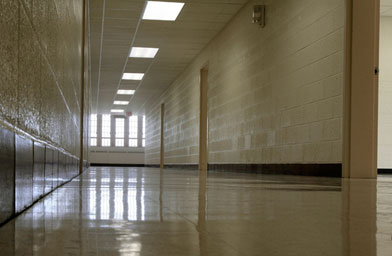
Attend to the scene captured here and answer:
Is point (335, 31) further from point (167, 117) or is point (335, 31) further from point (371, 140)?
point (167, 117)

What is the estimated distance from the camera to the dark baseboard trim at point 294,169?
18.9 ft

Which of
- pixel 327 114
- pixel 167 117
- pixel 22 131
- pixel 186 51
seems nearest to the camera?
pixel 22 131

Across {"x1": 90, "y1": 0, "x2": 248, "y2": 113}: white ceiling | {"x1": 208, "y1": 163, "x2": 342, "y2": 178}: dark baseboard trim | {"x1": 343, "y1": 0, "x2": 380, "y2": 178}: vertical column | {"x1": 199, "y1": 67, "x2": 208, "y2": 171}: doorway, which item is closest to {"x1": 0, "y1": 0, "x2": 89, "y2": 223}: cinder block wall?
{"x1": 343, "y1": 0, "x2": 380, "y2": 178}: vertical column

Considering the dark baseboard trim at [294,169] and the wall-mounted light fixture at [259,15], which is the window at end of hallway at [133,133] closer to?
the dark baseboard trim at [294,169]

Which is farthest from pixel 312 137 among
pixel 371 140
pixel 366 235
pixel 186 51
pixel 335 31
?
pixel 186 51

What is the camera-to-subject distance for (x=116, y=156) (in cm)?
3225

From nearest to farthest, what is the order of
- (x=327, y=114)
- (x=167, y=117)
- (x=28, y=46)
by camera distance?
1. (x=28, y=46)
2. (x=327, y=114)
3. (x=167, y=117)

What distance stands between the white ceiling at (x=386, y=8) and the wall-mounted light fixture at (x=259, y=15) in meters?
2.53

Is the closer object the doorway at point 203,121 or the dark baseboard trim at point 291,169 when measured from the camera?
the dark baseboard trim at point 291,169

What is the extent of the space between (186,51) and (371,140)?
8388 mm

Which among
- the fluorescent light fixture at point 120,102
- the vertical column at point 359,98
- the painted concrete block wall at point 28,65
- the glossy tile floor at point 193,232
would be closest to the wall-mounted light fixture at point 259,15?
the vertical column at point 359,98

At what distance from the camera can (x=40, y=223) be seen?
3.43 ft

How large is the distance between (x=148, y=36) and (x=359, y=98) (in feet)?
23.6

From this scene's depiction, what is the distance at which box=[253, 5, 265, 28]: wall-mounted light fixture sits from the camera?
8266mm
